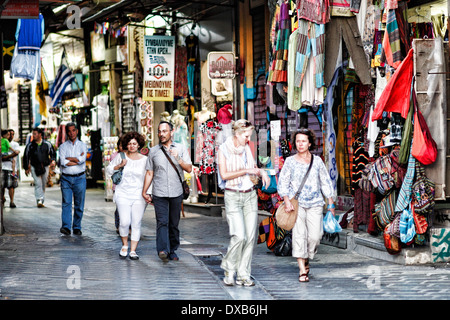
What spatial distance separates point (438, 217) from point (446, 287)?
206cm

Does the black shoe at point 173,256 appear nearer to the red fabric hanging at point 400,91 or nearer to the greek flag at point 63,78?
the red fabric hanging at point 400,91

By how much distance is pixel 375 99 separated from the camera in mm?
10609

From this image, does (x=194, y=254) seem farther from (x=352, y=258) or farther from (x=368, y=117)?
(x=368, y=117)

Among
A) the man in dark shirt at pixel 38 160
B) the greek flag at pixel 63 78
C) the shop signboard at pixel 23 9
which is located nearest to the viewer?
the shop signboard at pixel 23 9

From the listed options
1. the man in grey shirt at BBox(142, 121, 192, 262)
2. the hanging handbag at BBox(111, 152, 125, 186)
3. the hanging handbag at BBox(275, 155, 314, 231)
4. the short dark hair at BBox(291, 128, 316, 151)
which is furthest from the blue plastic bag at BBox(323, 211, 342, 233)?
the hanging handbag at BBox(111, 152, 125, 186)

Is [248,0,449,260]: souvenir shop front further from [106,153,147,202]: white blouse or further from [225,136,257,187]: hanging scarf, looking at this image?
[225,136,257,187]: hanging scarf

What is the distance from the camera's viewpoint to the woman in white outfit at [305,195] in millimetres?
8578

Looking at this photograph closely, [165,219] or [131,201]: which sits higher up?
[131,201]

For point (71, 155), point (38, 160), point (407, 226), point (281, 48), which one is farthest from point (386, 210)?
point (38, 160)

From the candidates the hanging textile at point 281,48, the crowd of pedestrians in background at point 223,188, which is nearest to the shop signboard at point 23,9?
the crowd of pedestrians in background at point 223,188

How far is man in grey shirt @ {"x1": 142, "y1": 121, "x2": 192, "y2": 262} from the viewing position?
32.8 ft

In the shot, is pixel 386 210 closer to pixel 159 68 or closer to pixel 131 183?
pixel 131 183

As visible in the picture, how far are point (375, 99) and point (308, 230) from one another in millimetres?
2758

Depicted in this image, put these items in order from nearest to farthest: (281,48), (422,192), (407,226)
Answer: (422,192) < (407,226) < (281,48)
